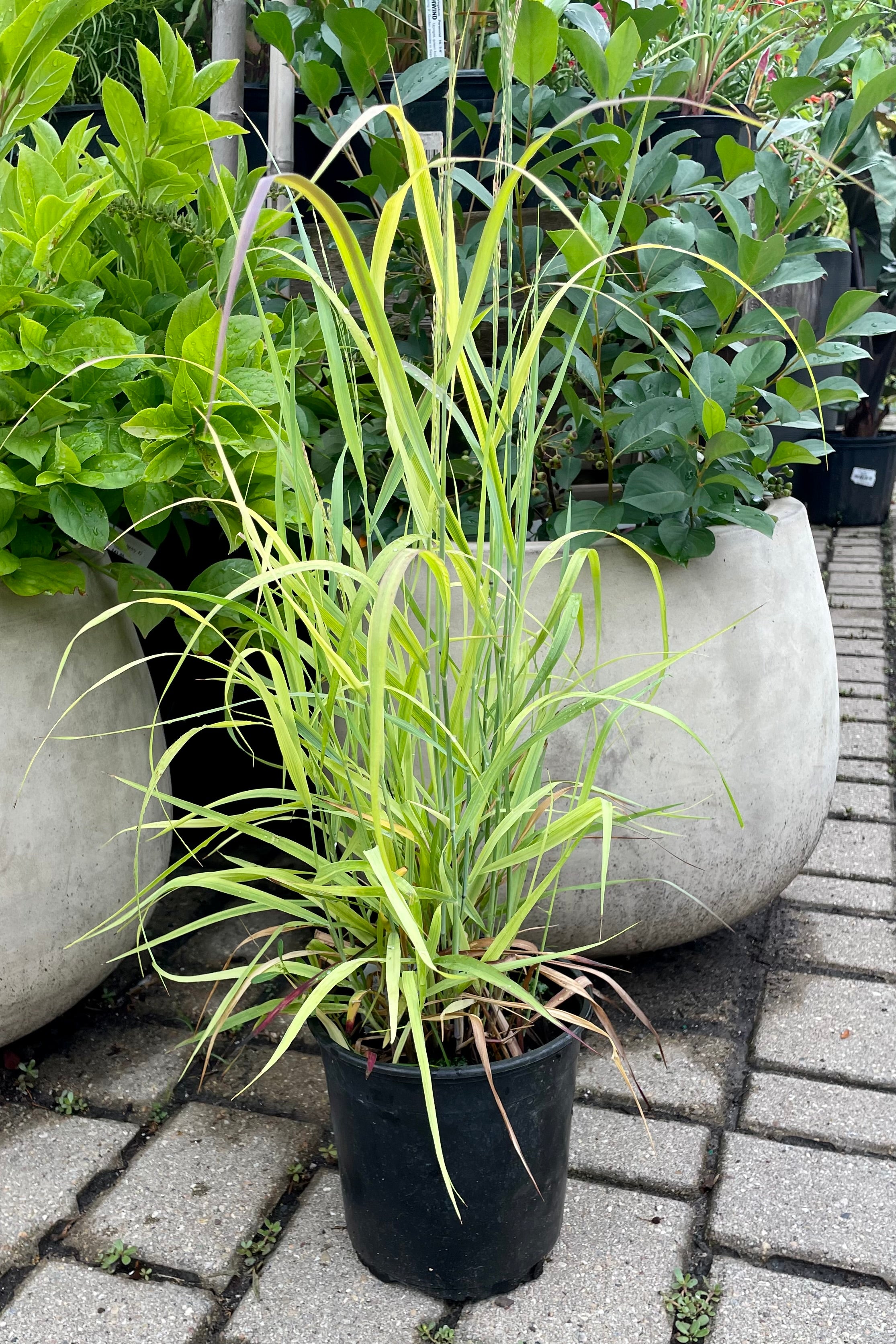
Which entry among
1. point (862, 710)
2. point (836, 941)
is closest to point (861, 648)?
point (862, 710)

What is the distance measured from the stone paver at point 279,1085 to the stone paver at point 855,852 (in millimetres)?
962

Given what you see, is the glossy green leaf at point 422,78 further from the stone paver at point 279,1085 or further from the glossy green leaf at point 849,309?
the stone paver at point 279,1085

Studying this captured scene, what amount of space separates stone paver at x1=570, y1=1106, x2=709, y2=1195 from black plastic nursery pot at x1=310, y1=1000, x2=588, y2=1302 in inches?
6.6

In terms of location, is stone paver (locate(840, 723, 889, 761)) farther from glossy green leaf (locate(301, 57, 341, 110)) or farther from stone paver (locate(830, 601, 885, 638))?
glossy green leaf (locate(301, 57, 341, 110))

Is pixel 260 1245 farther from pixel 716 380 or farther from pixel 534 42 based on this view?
pixel 534 42

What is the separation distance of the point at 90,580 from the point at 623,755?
708 mm

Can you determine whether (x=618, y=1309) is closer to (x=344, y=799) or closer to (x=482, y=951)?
(x=482, y=951)

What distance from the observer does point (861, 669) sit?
2873mm

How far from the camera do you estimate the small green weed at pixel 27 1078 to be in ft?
Result: 4.73

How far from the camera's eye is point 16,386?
1.15 metres

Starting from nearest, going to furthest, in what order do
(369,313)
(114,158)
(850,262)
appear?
(369,313) < (114,158) < (850,262)

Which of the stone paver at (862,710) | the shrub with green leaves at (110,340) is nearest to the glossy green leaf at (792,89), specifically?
the shrub with green leaves at (110,340)

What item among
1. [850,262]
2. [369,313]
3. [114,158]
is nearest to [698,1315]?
[369,313]

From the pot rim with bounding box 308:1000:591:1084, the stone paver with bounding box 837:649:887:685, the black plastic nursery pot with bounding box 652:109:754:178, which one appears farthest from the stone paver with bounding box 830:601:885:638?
the pot rim with bounding box 308:1000:591:1084
